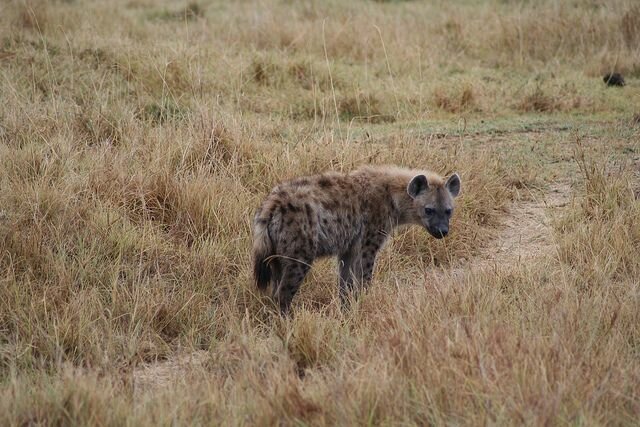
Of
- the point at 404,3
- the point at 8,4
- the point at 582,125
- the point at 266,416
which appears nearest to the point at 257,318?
the point at 266,416

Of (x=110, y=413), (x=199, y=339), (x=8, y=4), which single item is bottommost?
(x=199, y=339)

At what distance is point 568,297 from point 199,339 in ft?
6.00

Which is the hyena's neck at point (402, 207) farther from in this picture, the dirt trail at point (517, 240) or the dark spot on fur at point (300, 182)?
the dark spot on fur at point (300, 182)

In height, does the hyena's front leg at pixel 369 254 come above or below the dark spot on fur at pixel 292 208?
A: below

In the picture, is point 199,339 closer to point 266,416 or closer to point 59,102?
point 266,416

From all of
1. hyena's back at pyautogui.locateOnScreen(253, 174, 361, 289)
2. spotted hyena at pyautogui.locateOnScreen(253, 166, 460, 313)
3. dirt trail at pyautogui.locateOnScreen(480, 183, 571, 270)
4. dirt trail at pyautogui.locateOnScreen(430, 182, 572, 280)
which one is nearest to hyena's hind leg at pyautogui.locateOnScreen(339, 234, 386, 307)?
spotted hyena at pyautogui.locateOnScreen(253, 166, 460, 313)

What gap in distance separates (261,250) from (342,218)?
544mm

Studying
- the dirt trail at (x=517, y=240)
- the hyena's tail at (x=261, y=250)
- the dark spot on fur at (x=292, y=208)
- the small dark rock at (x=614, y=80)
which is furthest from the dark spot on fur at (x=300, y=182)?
the small dark rock at (x=614, y=80)

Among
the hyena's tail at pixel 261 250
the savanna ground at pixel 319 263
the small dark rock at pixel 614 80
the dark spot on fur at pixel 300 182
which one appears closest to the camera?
the savanna ground at pixel 319 263

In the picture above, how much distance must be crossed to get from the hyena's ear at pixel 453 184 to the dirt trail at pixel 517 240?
43 cm

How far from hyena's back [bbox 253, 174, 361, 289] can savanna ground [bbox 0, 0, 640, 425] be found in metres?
0.32

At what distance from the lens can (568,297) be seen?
445 cm

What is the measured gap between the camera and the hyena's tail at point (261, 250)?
15.1 feet

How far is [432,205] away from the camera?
17.2 feet
